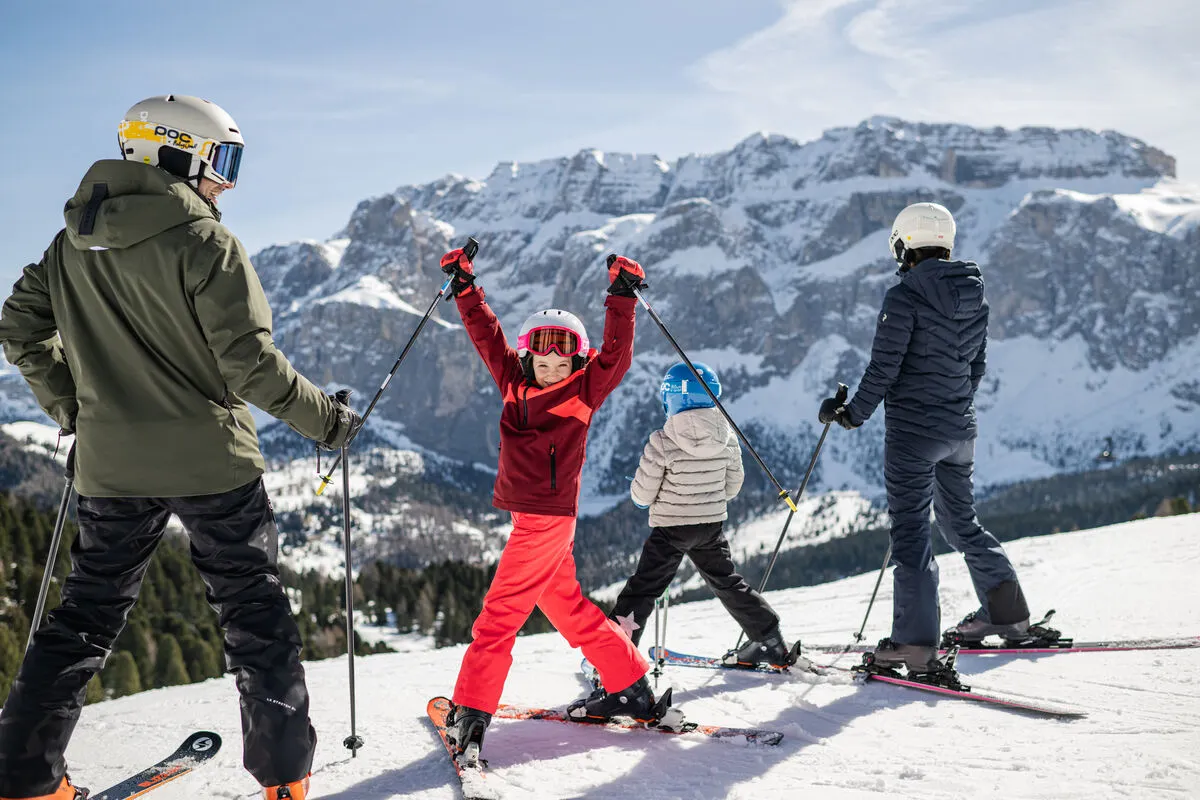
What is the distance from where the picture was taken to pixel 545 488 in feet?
12.1

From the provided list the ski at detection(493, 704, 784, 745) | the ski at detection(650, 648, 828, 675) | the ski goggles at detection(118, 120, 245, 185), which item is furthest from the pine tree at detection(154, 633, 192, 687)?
the ski goggles at detection(118, 120, 245, 185)

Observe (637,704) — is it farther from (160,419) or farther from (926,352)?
(926,352)

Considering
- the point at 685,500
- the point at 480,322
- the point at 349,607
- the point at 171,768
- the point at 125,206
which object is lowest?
the point at 171,768

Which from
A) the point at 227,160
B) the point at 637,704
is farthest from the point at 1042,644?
the point at 227,160

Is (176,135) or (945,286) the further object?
(945,286)

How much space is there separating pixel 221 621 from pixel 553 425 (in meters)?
1.50

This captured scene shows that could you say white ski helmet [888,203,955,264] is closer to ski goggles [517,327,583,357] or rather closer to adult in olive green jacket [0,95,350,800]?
ski goggles [517,327,583,357]

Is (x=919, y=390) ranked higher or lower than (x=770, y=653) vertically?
higher

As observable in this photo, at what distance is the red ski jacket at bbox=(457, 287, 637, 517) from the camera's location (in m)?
3.68

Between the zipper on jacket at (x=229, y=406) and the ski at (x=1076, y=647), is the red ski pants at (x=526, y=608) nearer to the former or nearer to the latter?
the zipper on jacket at (x=229, y=406)

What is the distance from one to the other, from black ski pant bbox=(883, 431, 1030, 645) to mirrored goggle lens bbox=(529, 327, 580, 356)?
2.05m

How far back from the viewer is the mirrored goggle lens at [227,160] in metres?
3.17

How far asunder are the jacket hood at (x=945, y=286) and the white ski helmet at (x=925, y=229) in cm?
15

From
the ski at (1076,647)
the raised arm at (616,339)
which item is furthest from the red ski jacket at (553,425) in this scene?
the ski at (1076,647)
